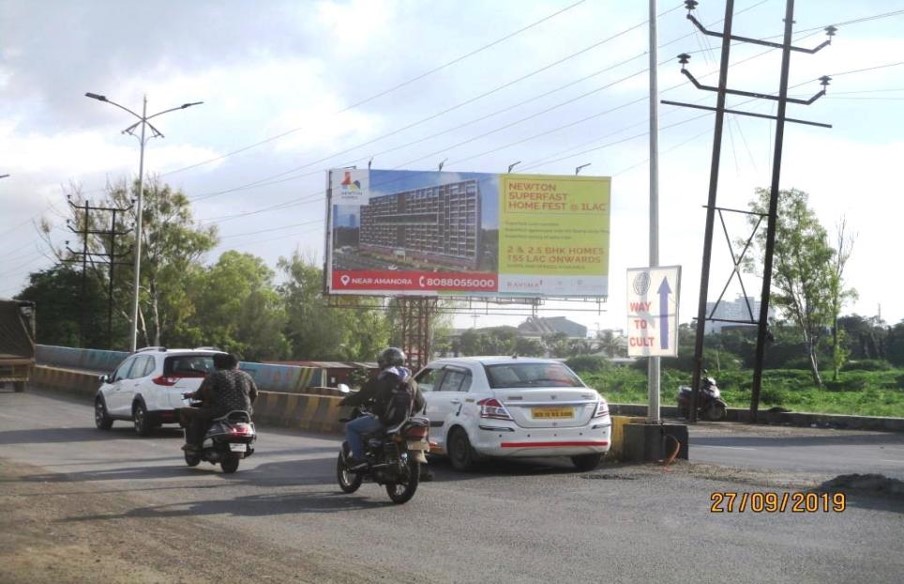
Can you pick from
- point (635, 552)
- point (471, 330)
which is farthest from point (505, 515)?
point (471, 330)

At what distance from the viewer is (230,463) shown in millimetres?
13852

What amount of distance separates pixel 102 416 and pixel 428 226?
67.8ft

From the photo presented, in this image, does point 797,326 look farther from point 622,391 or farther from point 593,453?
point 593,453

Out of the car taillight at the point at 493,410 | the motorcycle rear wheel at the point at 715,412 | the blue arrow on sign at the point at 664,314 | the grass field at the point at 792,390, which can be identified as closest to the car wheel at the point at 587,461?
the car taillight at the point at 493,410

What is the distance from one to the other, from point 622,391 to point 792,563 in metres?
35.8

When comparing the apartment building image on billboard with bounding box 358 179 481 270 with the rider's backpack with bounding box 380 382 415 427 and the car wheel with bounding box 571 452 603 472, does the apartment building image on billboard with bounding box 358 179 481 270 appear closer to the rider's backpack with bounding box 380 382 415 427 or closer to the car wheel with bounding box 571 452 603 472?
the car wheel with bounding box 571 452 603 472

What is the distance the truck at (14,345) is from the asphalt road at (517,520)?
20973 millimetres

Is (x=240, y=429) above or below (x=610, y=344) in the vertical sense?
below

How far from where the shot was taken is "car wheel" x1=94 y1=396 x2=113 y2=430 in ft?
70.9

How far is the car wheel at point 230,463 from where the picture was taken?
13797mm

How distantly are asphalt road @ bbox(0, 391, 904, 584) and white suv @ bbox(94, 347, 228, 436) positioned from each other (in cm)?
428

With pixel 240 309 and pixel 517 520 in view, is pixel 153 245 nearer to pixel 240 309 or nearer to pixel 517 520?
pixel 240 309

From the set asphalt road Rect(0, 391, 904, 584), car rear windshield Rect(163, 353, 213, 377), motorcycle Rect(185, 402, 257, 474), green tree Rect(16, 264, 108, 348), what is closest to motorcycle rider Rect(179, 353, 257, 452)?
motorcycle Rect(185, 402, 257, 474)
